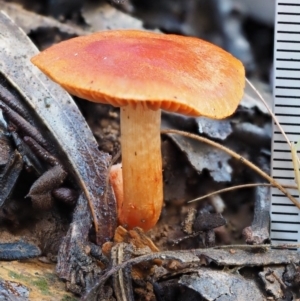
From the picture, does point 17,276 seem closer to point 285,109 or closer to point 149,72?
point 149,72

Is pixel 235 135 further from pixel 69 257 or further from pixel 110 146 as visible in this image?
pixel 69 257

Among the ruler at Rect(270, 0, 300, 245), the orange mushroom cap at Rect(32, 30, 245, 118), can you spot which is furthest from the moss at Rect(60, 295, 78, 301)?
the ruler at Rect(270, 0, 300, 245)

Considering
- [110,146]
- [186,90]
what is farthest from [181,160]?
[186,90]

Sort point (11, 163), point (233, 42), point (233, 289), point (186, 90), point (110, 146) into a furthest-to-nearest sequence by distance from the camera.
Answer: point (233, 42) → point (110, 146) → point (11, 163) → point (233, 289) → point (186, 90)

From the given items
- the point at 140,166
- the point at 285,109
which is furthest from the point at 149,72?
the point at 285,109

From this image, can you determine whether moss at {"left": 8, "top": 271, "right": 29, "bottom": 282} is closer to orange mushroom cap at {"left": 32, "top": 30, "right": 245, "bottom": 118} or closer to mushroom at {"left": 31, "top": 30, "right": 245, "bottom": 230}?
mushroom at {"left": 31, "top": 30, "right": 245, "bottom": 230}
